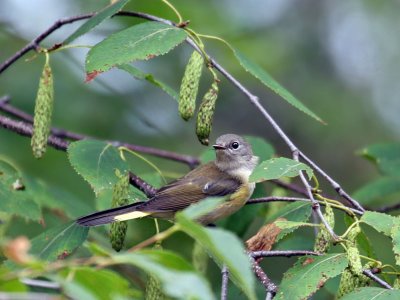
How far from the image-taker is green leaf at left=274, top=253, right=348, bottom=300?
2.63 meters

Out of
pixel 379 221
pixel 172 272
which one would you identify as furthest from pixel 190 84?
pixel 172 272

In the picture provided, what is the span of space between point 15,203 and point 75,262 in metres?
1.99

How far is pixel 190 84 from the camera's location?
3150 mm

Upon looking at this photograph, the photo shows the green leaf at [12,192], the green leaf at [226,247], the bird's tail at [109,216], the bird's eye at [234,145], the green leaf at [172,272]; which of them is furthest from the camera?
the bird's eye at [234,145]

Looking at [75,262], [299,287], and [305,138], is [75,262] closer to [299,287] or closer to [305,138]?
[299,287]

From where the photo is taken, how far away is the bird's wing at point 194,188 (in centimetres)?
377

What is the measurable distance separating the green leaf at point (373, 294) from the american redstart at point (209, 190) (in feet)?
3.24

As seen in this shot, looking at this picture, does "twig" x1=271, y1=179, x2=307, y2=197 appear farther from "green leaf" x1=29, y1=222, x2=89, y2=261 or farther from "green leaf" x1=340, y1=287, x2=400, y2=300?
"green leaf" x1=340, y1=287, x2=400, y2=300

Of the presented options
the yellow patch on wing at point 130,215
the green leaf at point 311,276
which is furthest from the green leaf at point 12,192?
the green leaf at point 311,276

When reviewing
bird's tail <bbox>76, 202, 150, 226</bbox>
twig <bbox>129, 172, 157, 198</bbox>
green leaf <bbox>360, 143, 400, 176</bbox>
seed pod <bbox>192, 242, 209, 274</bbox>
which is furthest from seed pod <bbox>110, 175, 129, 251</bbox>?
green leaf <bbox>360, 143, 400, 176</bbox>

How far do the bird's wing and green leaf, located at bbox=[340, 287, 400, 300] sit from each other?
4.12 feet

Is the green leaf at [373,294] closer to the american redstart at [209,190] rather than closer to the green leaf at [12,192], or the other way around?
the american redstart at [209,190]

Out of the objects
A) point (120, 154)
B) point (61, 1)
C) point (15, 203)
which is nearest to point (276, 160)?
point (120, 154)

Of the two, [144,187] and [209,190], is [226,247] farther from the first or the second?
[209,190]
